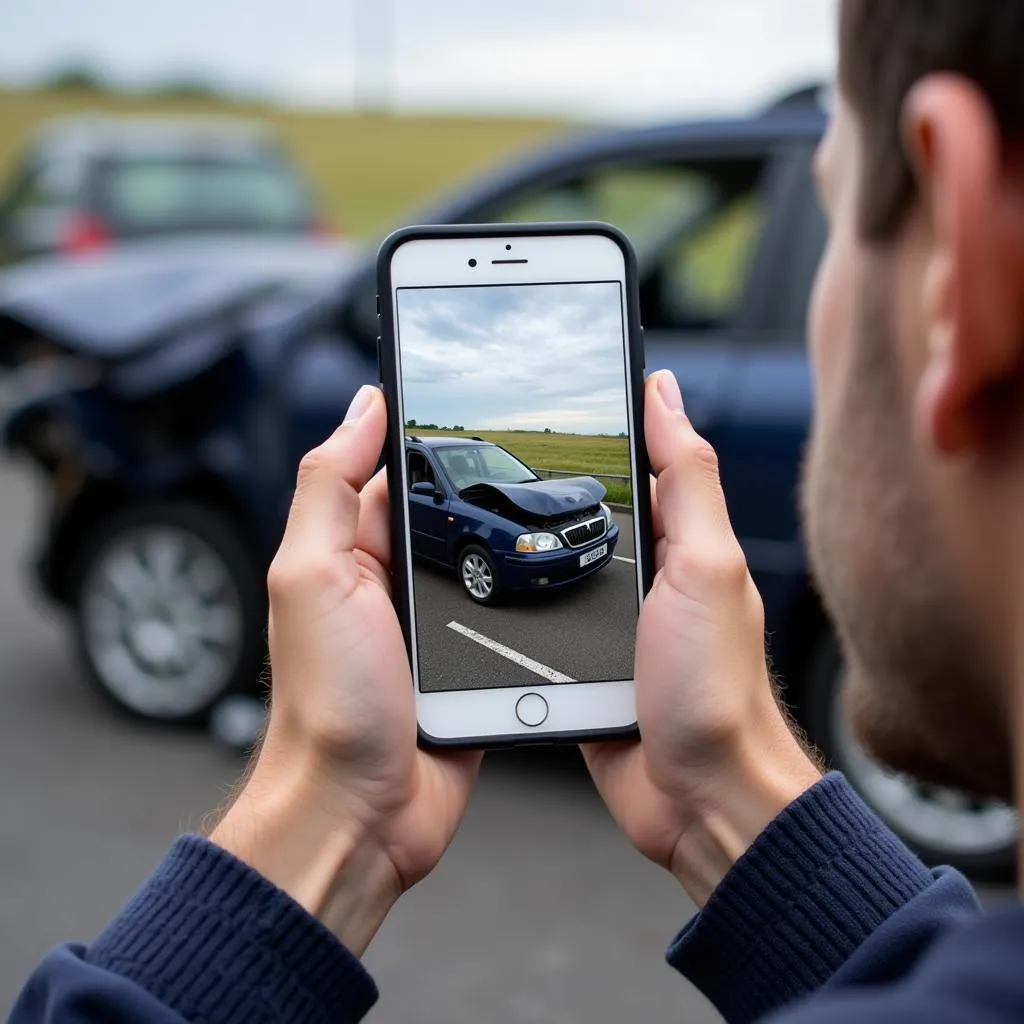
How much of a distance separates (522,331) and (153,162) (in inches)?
421

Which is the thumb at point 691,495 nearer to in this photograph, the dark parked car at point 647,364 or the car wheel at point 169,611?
the dark parked car at point 647,364

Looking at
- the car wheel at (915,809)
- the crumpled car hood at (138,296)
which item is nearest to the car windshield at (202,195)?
the crumpled car hood at (138,296)

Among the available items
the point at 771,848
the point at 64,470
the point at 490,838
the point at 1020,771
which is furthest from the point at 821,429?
the point at 64,470

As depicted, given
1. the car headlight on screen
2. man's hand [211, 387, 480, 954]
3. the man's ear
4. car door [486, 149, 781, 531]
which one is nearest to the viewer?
the man's ear

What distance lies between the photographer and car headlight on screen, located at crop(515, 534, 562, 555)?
1.87m

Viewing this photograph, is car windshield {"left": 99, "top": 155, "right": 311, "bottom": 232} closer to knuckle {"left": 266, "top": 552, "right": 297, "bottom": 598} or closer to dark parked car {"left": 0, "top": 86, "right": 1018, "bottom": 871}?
dark parked car {"left": 0, "top": 86, "right": 1018, "bottom": 871}

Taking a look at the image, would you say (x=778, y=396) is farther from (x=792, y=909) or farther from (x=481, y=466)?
(x=792, y=909)

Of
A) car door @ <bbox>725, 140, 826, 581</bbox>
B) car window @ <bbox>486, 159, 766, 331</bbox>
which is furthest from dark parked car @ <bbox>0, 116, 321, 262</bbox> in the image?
car door @ <bbox>725, 140, 826, 581</bbox>

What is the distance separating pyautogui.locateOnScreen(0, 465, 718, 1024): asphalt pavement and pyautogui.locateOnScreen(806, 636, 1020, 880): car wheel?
0.62 metres

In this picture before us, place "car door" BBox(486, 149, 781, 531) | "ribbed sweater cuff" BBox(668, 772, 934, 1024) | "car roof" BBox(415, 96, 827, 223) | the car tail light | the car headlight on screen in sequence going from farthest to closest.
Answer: the car tail light
"car roof" BBox(415, 96, 827, 223)
"car door" BBox(486, 149, 781, 531)
the car headlight on screen
"ribbed sweater cuff" BBox(668, 772, 934, 1024)

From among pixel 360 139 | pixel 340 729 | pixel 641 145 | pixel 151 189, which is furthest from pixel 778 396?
pixel 360 139

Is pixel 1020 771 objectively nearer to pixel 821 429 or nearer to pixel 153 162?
pixel 821 429

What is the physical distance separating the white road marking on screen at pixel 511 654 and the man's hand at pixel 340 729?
0.45 feet

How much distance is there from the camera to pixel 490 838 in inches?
178
